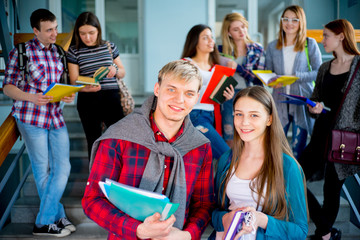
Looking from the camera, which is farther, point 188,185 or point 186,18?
point 186,18

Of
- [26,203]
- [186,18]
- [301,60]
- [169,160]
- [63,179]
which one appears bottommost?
[26,203]

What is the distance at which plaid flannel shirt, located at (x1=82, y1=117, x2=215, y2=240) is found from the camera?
122 centimetres

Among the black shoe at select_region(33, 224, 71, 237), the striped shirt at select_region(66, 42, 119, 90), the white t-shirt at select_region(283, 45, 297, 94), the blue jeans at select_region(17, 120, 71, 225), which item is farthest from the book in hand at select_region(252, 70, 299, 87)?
the black shoe at select_region(33, 224, 71, 237)

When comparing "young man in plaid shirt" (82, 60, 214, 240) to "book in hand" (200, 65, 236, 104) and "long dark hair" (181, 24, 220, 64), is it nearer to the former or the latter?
"book in hand" (200, 65, 236, 104)

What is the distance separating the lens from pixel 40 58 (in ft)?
7.84

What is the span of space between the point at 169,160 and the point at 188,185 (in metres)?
0.15

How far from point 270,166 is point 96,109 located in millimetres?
1644

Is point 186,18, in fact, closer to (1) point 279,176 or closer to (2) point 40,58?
(2) point 40,58

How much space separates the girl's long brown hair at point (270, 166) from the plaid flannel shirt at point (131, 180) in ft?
0.55

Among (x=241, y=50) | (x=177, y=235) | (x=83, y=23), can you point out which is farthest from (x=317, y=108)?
(x=83, y=23)

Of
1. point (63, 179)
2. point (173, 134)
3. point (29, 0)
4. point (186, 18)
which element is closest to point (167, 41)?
point (186, 18)

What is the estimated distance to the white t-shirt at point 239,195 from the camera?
4.91 ft

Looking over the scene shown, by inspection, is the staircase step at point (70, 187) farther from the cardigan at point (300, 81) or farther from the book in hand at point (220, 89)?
the cardigan at point (300, 81)

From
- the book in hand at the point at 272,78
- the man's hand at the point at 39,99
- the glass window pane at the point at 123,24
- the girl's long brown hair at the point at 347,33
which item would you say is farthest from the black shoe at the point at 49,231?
the glass window pane at the point at 123,24
